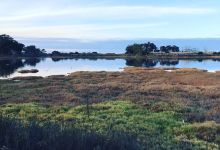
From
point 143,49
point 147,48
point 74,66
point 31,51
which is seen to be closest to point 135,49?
point 143,49

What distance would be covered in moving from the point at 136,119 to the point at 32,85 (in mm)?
24559

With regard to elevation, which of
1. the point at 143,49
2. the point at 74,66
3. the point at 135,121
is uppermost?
the point at 135,121

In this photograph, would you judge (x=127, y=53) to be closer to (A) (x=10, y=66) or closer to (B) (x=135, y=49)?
(B) (x=135, y=49)

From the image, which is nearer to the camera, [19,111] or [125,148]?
[125,148]

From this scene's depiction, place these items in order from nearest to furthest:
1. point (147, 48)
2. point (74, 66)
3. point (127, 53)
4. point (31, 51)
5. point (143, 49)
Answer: point (74, 66) < point (143, 49) < point (147, 48) < point (31, 51) < point (127, 53)

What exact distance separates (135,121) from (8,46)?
4634 inches

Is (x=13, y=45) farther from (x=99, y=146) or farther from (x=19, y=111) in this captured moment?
(x=99, y=146)

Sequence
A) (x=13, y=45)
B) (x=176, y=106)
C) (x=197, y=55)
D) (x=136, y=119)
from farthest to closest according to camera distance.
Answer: (x=197, y=55), (x=13, y=45), (x=176, y=106), (x=136, y=119)

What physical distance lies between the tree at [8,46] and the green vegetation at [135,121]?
362ft

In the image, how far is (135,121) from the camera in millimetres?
20469

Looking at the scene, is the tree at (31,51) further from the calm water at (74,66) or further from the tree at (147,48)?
the calm water at (74,66)

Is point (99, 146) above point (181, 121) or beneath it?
above

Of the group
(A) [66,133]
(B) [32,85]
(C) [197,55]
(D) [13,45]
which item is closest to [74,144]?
(A) [66,133]

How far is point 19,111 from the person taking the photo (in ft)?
78.9
